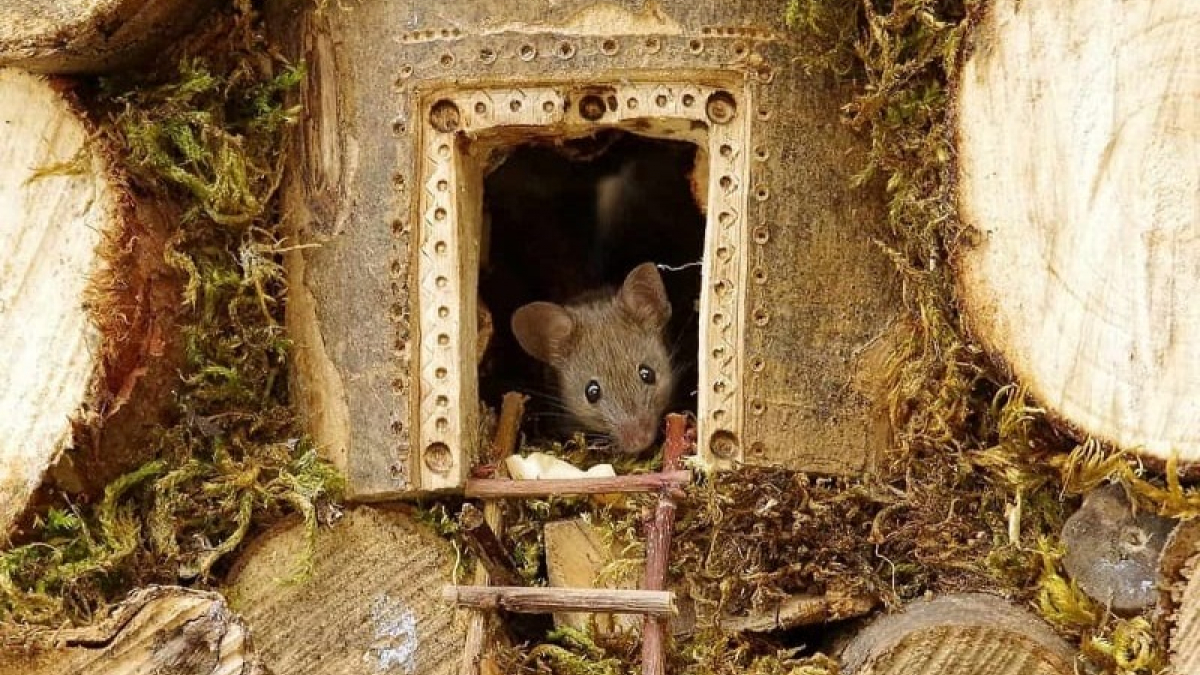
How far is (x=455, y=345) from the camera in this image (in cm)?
→ 344

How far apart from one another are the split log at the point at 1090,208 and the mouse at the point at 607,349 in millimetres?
1807

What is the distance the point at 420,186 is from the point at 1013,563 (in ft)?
4.91

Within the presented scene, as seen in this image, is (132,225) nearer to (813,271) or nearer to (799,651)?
(813,271)

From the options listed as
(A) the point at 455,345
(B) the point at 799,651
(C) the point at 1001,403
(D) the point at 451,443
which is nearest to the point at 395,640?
(D) the point at 451,443

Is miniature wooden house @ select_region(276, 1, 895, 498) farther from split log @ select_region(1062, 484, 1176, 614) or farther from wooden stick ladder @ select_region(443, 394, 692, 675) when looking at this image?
split log @ select_region(1062, 484, 1176, 614)

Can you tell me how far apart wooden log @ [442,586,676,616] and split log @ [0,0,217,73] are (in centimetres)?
135

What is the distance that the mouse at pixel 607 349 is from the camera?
480 cm

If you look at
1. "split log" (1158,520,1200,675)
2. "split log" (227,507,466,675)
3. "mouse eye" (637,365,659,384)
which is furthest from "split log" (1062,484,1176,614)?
"mouse eye" (637,365,659,384)

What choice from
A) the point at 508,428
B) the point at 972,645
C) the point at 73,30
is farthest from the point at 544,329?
the point at 972,645

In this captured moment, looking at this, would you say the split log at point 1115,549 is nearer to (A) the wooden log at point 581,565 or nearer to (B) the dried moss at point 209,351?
(A) the wooden log at point 581,565

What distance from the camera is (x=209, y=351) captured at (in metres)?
3.47

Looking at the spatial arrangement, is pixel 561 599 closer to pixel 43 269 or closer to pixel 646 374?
pixel 43 269

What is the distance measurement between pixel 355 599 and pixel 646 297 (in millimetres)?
1776

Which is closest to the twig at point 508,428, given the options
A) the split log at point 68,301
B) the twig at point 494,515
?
the twig at point 494,515
